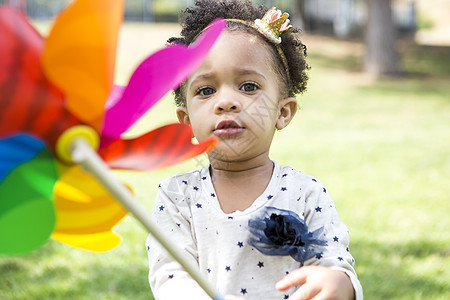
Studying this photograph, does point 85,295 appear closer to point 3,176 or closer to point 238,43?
point 238,43

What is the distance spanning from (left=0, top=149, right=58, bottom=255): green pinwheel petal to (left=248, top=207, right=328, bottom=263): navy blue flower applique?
631 mm

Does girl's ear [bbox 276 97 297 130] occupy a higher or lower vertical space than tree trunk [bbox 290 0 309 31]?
higher

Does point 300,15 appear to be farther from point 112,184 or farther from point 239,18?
point 112,184

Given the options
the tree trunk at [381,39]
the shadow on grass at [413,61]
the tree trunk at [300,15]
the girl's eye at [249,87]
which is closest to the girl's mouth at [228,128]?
the girl's eye at [249,87]

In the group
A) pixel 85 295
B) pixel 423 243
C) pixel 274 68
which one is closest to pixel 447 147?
pixel 423 243

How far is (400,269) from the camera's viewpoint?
3258 mm

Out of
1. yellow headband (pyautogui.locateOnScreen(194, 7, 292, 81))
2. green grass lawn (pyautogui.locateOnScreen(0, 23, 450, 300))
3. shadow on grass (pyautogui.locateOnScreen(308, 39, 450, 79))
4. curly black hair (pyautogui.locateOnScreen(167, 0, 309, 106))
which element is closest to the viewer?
Result: yellow headband (pyautogui.locateOnScreen(194, 7, 292, 81))

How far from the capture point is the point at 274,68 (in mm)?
1809

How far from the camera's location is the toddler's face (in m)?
1.67

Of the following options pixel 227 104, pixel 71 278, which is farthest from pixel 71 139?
pixel 71 278

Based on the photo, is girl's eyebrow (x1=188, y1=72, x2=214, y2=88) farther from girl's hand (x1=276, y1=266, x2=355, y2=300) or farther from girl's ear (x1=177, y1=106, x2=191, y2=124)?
girl's hand (x1=276, y1=266, x2=355, y2=300)

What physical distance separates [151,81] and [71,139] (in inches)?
7.7

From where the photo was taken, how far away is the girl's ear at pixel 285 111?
73.1 inches

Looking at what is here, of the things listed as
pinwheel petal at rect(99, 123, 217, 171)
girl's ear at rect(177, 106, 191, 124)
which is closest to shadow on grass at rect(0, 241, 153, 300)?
girl's ear at rect(177, 106, 191, 124)
